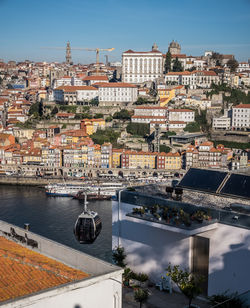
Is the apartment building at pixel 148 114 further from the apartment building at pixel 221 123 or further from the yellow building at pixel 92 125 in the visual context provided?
the apartment building at pixel 221 123

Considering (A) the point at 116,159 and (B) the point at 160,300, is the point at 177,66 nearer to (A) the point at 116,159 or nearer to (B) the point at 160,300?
(A) the point at 116,159

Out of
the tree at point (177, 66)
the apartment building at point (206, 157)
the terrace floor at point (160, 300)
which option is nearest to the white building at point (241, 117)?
the apartment building at point (206, 157)

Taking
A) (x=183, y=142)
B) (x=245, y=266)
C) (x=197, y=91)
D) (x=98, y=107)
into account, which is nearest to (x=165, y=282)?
(x=245, y=266)

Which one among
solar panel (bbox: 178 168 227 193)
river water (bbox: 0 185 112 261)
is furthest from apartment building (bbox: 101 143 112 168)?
solar panel (bbox: 178 168 227 193)

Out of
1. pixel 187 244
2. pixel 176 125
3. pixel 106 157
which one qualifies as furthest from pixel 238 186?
pixel 176 125

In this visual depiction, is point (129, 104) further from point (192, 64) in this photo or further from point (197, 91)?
point (192, 64)

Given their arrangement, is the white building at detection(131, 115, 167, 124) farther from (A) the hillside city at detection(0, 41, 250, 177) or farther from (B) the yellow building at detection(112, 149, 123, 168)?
(B) the yellow building at detection(112, 149, 123, 168)
